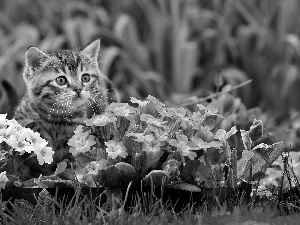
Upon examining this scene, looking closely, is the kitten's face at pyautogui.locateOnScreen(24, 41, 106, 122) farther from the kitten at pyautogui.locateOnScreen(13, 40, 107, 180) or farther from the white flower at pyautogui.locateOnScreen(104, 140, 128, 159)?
the white flower at pyautogui.locateOnScreen(104, 140, 128, 159)

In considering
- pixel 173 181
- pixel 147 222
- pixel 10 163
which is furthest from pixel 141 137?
pixel 10 163

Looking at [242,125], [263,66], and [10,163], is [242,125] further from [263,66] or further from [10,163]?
[263,66]

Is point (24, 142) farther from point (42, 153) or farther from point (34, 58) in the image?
point (34, 58)

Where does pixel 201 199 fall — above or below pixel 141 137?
below

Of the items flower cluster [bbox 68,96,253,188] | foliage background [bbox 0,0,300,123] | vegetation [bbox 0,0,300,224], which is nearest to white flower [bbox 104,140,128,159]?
flower cluster [bbox 68,96,253,188]

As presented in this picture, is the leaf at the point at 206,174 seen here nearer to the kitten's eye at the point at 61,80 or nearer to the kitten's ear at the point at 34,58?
the kitten's eye at the point at 61,80
